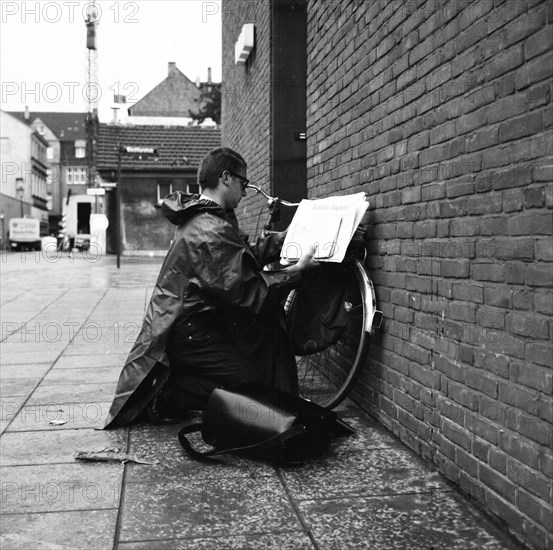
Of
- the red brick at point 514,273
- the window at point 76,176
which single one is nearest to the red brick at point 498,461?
the red brick at point 514,273

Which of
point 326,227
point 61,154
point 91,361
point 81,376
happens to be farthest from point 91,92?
point 326,227

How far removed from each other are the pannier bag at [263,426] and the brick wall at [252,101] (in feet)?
12.9

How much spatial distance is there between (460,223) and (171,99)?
60297 millimetres

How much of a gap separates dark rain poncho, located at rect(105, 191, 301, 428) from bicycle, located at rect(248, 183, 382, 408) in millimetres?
268

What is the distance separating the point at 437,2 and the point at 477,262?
4.30 feet

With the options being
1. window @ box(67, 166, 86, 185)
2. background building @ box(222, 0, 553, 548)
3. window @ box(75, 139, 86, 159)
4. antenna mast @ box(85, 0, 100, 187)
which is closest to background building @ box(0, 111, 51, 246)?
window @ box(67, 166, 86, 185)

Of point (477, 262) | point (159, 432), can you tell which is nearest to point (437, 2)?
point (477, 262)

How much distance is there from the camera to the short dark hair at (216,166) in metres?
4.68

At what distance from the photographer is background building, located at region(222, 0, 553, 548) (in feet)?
8.72

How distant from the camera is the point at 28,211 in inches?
3157

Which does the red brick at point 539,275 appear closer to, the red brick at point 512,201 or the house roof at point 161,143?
the red brick at point 512,201

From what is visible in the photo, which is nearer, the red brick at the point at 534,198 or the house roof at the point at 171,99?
the red brick at the point at 534,198

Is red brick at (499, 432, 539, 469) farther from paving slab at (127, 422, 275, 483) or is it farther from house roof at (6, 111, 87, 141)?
house roof at (6, 111, 87, 141)

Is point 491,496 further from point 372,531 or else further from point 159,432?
point 159,432
